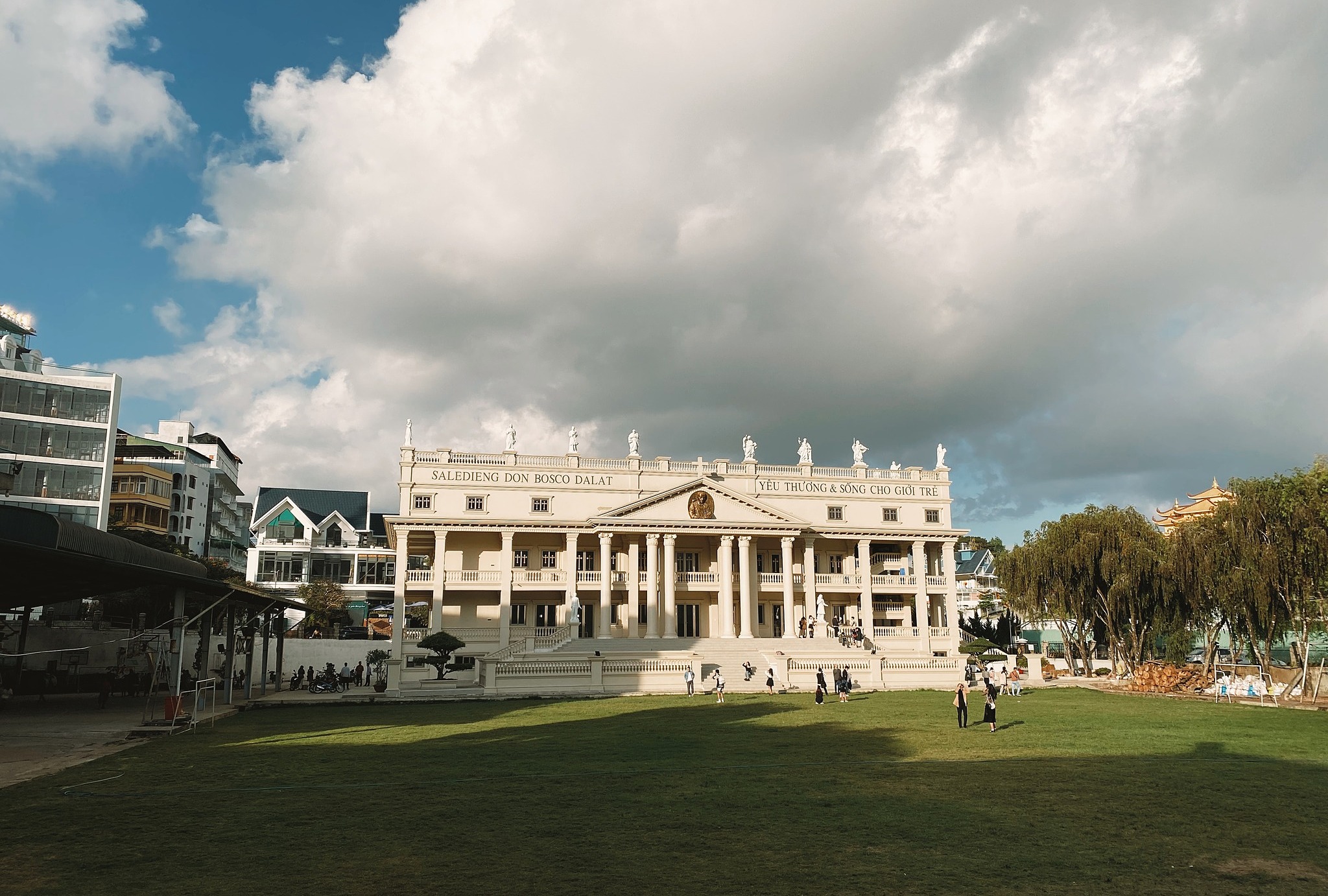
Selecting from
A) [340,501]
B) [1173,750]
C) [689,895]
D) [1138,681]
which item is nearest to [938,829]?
[689,895]

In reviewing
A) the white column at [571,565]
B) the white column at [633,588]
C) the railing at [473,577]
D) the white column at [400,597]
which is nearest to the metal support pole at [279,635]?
the white column at [400,597]

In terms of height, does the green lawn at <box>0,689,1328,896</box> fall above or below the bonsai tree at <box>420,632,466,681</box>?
below

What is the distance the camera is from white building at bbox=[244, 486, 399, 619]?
87.9m

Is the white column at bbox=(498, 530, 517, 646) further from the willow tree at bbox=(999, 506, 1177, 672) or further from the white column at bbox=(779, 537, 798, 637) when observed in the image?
the willow tree at bbox=(999, 506, 1177, 672)

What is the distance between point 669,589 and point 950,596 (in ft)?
62.0

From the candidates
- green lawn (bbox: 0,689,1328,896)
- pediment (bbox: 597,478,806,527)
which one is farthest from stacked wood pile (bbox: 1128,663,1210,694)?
pediment (bbox: 597,478,806,527)

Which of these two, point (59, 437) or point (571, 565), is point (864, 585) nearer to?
point (571, 565)

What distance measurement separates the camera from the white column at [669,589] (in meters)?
52.5

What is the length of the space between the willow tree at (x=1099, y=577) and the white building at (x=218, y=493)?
74122mm

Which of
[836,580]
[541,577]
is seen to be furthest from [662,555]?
[836,580]

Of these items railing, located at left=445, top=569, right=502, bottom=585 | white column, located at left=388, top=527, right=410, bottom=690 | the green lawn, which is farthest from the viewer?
railing, located at left=445, top=569, right=502, bottom=585

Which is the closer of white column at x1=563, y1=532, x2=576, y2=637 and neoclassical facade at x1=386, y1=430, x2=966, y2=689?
neoclassical facade at x1=386, y1=430, x2=966, y2=689

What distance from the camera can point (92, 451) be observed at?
59562 mm

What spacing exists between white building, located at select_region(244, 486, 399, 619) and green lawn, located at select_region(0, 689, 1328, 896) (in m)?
69.2
